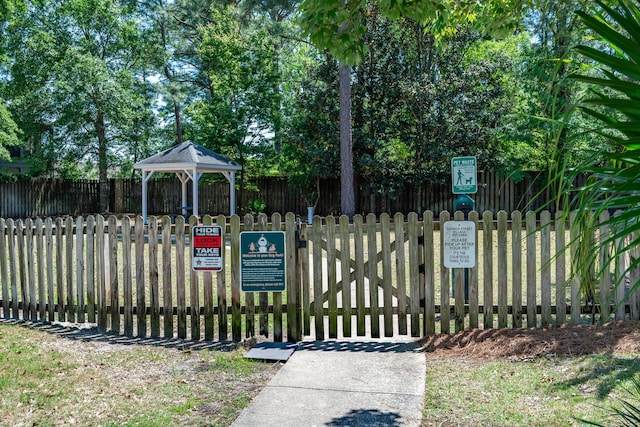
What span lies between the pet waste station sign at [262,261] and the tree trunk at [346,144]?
17979 mm

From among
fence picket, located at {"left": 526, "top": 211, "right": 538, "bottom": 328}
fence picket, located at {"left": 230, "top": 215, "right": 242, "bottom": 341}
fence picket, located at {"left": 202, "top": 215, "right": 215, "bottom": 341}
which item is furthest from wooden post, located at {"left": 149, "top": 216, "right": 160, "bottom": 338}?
fence picket, located at {"left": 526, "top": 211, "right": 538, "bottom": 328}

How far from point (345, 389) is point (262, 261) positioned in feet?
6.92

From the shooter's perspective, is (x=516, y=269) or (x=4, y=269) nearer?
(x=516, y=269)

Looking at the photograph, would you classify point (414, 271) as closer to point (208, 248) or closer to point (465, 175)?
point (465, 175)

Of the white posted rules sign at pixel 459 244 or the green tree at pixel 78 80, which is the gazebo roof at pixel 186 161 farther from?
the white posted rules sign at pixel 459 244

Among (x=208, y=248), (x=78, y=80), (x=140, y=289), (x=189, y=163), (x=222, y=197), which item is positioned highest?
(x=78, y=80)

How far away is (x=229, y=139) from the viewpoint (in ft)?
99.8

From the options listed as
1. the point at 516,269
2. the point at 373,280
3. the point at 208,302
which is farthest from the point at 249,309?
the point at 516,269

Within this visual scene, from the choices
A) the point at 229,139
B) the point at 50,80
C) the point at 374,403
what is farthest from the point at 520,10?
the point at 50,80

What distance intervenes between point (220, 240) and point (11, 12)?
31.3 metres

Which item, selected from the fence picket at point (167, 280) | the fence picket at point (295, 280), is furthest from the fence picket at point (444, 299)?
the fence picket at point (167, 280)

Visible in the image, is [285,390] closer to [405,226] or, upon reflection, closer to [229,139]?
[405,226]

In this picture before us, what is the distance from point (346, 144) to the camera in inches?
978

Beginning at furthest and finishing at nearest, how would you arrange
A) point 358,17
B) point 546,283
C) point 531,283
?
point 531,283, point 546,283, point 358,17
